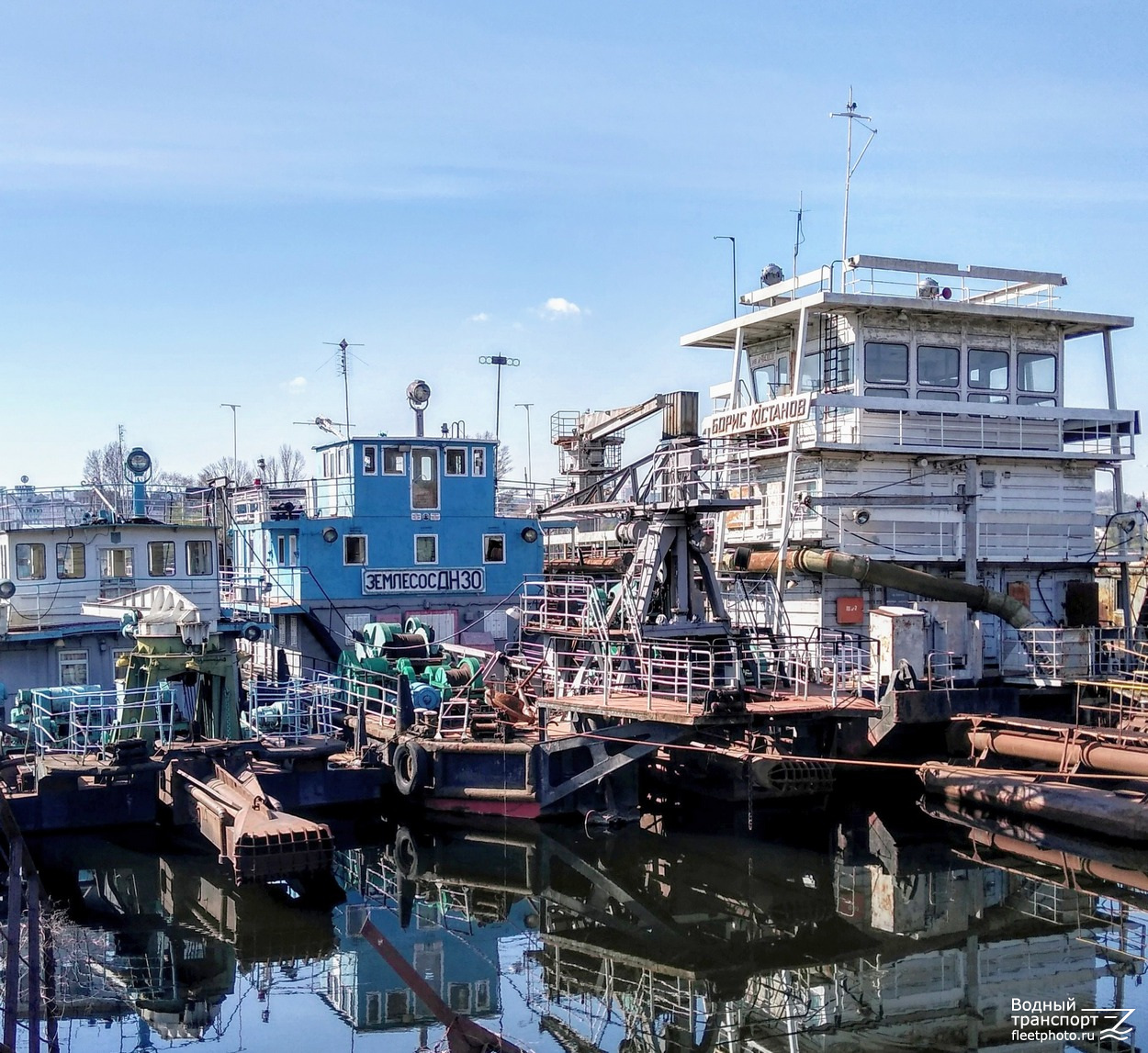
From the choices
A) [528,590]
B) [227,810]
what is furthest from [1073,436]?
[227,810]

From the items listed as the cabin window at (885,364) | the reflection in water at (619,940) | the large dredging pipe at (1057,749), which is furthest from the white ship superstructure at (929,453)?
the reflection in water at (619,940)

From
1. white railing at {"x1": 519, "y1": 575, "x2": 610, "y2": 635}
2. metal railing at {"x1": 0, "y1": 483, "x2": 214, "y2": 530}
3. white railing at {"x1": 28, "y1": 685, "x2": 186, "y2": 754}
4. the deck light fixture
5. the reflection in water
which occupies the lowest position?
the reflection in water

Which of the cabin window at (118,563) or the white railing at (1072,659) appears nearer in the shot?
the white railing at (1072,659)

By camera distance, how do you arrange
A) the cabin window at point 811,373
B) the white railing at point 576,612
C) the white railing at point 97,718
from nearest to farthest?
the white railing at point 97,718 < the white railing at point 576,612 < the cabin window at point 811,373

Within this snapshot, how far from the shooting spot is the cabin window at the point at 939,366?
30.7m

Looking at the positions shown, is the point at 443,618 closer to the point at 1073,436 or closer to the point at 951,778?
the point at 951,778

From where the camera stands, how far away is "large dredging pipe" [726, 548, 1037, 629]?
90.5 ft

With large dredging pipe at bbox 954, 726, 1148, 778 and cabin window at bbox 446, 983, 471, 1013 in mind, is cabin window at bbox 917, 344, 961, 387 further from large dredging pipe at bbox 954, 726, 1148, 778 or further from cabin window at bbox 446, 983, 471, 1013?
cabin window at bbox 446, 983, 471, 1013

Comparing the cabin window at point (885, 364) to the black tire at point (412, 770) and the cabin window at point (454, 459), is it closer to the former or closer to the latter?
the cabin window at point (454, 459)

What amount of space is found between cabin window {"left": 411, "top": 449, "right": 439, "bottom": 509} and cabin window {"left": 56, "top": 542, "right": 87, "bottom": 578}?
26.9 ft

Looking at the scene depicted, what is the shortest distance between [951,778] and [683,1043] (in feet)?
36.5

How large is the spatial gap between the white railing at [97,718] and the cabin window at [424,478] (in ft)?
30.6

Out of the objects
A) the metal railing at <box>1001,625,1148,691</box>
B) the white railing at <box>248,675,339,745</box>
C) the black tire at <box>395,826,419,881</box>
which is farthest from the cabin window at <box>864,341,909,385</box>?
the black tire at <box>395,826,419,881</box>

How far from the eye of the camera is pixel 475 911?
18.2 m
